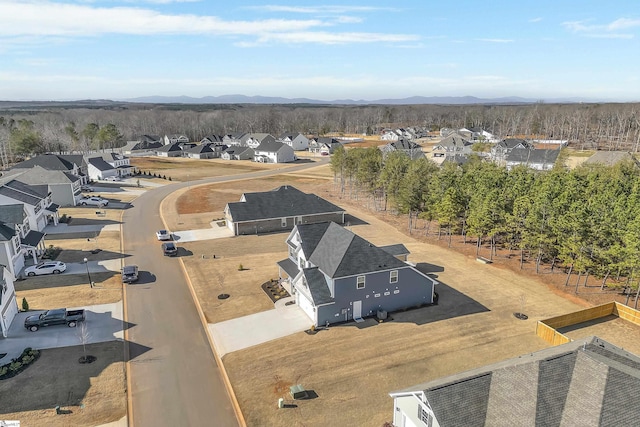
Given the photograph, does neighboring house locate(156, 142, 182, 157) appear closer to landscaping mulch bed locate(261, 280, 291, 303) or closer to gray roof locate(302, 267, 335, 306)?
landscaping mulch bed locate(261, 280, 291, 303)

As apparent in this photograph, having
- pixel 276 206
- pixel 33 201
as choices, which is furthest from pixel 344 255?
pixel 33 201

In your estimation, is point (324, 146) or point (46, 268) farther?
point (324, 146)

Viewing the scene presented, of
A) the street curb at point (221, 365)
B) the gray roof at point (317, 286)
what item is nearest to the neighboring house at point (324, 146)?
the street curb at point (221, 365)

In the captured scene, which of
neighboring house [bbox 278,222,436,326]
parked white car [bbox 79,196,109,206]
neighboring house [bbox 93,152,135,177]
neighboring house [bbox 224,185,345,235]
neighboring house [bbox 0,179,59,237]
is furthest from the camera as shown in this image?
neighboring house [bbox 93,152,135,177]

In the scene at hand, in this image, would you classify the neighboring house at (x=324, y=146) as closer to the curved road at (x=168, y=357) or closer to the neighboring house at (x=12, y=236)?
the curved road at (x=168, y=357)

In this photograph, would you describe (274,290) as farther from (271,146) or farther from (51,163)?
(271,146)

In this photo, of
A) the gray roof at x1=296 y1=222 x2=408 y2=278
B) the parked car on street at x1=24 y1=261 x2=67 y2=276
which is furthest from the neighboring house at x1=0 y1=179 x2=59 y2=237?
the gray roof at x1=296 y1=222 x2=408 y2=278
